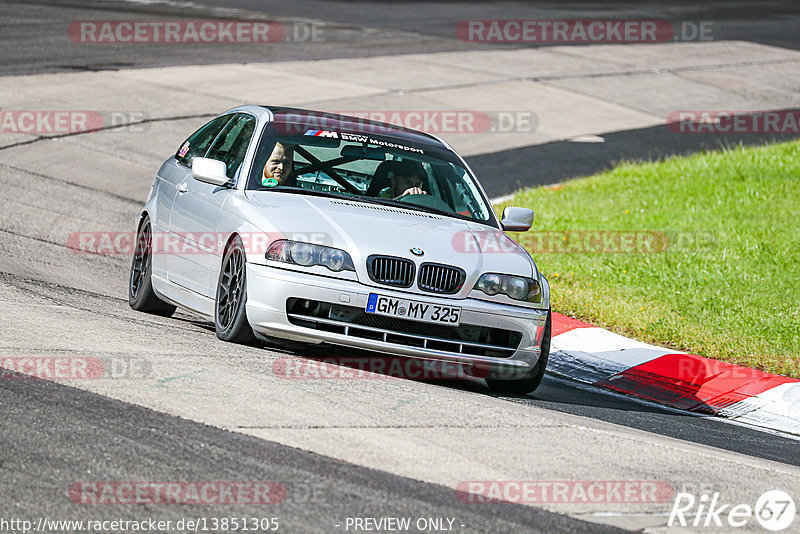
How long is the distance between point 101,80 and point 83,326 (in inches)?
536

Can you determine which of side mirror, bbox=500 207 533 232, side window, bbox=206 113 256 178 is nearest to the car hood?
side mirror, bbox=500 207 533 232

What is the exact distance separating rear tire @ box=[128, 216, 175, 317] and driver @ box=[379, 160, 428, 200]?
76.7 inches

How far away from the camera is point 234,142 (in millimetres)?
8734

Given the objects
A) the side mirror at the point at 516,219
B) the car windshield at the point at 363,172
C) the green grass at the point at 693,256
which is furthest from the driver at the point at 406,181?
the green grass at the point at 693,256

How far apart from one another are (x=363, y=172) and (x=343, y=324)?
5.59 ft

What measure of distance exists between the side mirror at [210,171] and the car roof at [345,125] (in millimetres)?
760

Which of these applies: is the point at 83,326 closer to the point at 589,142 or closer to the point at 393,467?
the point at 393,467

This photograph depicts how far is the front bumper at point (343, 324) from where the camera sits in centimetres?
705

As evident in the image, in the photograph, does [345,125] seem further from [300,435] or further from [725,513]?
[725,513]

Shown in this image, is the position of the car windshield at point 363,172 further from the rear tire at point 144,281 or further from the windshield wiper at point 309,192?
the rear tire at point 144,281

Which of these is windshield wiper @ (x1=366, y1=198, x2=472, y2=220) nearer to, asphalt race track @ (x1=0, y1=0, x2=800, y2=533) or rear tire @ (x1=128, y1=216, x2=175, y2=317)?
asphalt race track @ (x1=0, y1=0, x2=800, y2=533)

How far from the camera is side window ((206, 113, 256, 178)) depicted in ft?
27.7

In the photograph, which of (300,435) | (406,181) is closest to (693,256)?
(406,181)

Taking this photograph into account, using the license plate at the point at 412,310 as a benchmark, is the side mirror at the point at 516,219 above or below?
above
